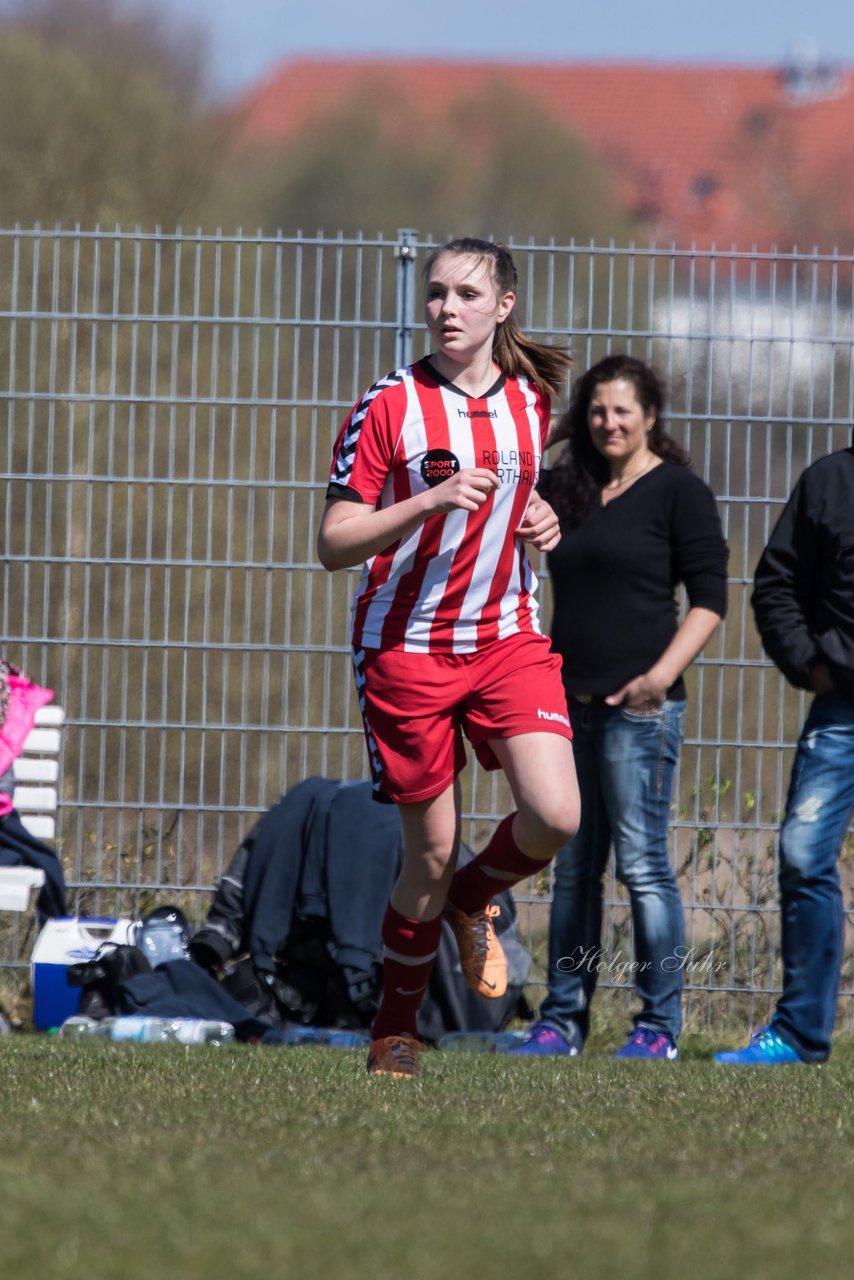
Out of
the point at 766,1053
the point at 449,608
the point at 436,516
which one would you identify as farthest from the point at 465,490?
the point at 766,1053

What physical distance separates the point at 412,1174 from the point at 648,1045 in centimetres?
293

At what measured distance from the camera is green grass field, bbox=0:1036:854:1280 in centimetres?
229

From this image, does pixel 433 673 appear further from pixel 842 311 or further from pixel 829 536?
pixel 842 311

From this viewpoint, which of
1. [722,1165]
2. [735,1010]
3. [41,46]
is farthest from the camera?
[41,46]

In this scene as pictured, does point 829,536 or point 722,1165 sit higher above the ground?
point 829,536

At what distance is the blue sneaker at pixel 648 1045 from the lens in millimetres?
5664

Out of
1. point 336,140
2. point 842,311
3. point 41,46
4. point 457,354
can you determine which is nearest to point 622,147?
point 336,140

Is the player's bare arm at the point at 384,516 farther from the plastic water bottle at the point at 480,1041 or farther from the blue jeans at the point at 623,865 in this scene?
the plastic water bottle at the point at 480,1041

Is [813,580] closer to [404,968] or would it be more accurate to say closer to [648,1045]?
[648,1045]

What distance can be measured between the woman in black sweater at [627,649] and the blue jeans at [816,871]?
40cm

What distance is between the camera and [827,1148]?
3406 millimetres

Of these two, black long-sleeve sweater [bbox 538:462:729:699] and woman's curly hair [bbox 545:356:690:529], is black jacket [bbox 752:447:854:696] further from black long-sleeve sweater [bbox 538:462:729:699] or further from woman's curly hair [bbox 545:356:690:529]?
woman's curly hair [bbox 545:356:690:529]

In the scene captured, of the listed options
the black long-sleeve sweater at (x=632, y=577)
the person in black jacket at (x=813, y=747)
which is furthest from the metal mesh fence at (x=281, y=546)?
the person in black jacket at (x=813, y=747)

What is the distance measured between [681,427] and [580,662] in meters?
1.50
